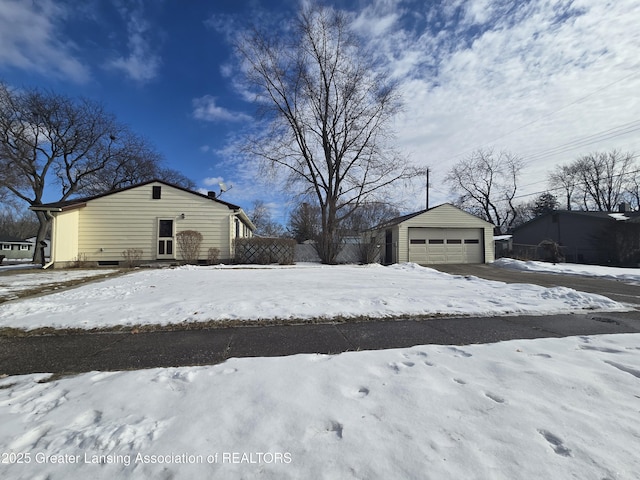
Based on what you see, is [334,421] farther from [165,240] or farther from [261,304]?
[165,240]

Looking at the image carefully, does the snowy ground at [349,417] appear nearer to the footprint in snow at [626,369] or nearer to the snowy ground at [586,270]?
the footprint in snow at [626,369]

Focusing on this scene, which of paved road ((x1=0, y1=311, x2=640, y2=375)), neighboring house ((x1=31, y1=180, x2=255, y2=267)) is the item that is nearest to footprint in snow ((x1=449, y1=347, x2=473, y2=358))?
paved road ((x1=0, y1=311, x2=640, y2=375))

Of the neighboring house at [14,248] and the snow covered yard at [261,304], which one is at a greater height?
the neighboring house at [14,248]

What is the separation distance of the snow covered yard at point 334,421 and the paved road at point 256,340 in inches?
15.0

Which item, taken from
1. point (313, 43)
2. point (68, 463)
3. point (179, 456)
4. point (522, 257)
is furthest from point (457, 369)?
point (522, 257)

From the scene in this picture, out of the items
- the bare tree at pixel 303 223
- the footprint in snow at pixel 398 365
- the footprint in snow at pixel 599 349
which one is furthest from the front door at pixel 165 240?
the footprint in snow at pixel 599 349

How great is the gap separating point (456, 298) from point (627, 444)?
473cm

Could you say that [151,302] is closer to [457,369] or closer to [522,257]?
[457,369]

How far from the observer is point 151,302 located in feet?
18.4

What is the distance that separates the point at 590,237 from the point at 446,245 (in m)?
11.4

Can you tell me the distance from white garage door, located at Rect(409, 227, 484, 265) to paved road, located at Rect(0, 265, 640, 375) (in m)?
15.4

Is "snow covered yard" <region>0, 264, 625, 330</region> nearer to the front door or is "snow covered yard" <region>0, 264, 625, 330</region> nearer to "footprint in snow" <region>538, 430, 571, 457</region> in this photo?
"footprint in snow" <region>538, 430, 571, 457</region>

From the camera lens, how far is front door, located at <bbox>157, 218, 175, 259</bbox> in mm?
15695

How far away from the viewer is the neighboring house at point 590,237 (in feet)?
64.8
